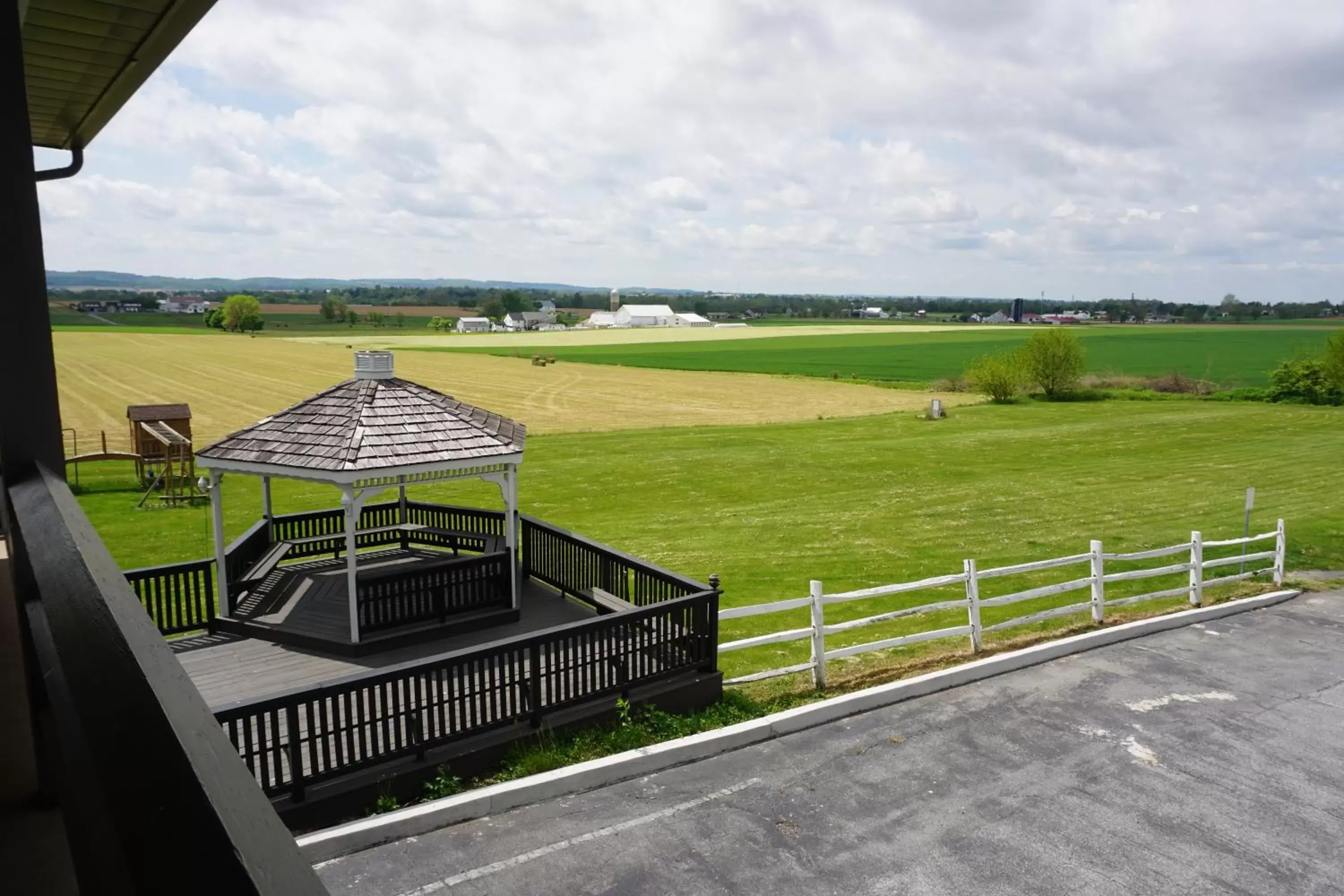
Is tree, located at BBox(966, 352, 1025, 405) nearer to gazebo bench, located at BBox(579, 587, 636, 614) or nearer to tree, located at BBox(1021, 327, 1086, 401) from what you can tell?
tree, located at BBox(1021, 327, 1086, 401)

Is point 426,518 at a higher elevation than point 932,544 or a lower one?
higher

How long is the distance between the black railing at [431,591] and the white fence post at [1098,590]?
8988 millimetres

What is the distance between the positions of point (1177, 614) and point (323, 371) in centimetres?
8543

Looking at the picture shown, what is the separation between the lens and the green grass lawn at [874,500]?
60.3 ft

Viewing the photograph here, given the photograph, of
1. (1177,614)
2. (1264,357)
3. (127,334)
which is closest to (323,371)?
(127,334)

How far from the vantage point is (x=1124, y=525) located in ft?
74.4

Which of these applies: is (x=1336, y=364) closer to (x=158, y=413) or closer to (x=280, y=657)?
(x=158, y=413)

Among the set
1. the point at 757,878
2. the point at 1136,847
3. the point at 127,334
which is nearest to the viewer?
the point at 757,878

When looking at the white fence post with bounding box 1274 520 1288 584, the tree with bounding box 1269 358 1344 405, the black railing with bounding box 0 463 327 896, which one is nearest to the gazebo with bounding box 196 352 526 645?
the black railing with bounding box 0 463 327 896

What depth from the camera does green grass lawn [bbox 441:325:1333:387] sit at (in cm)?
9328

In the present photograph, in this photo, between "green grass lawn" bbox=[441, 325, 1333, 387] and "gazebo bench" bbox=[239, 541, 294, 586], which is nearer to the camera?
"gazebo bench" bbox=[239, 541, 294, 586]

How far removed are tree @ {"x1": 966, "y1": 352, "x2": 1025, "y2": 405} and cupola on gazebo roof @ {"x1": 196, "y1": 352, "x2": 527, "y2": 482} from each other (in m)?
50.3

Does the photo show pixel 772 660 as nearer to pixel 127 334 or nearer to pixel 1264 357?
pixel 1264 357

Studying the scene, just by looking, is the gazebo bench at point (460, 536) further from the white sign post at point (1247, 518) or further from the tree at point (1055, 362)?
the tree at point (1055, 362)
